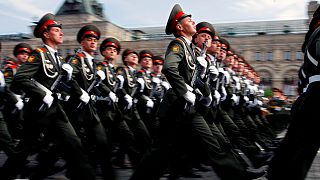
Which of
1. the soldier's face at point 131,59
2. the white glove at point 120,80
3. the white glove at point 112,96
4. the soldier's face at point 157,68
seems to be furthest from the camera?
the soldier's face at point 157,68

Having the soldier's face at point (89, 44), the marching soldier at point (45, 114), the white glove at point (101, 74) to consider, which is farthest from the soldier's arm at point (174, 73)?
the white glove at point (101, 74)

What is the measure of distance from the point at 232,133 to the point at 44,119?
3.06m

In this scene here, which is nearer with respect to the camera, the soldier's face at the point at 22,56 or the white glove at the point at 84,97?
the white glove at the point at 84,97

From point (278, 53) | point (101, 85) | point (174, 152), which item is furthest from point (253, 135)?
point (278, 53)

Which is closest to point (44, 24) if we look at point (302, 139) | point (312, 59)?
point (312, 59)

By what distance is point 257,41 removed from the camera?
2068 inches

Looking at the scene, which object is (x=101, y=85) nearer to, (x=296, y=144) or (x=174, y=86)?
(x=174, y=86)

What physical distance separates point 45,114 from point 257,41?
1941 inches

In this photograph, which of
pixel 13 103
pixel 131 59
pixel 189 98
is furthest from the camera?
pixel 131 59

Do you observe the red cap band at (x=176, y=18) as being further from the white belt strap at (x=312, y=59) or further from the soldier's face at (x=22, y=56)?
the soldier's face at (x=22, y=56)

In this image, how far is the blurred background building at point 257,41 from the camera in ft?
170

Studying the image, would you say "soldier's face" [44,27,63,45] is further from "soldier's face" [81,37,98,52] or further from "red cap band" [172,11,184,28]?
"red cap band" [172,11,184,28]

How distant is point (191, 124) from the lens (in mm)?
4680

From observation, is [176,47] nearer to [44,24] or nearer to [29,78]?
[29,78]
